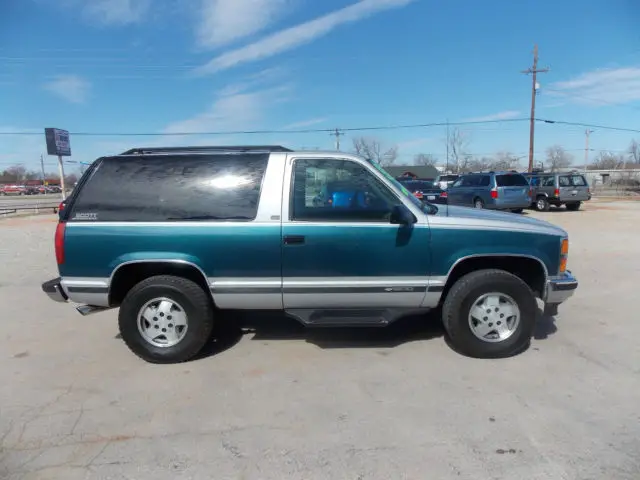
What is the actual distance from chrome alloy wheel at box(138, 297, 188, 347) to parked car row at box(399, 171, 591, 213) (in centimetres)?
1085

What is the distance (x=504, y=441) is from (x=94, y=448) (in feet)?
8.55

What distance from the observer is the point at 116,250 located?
3.74 metres

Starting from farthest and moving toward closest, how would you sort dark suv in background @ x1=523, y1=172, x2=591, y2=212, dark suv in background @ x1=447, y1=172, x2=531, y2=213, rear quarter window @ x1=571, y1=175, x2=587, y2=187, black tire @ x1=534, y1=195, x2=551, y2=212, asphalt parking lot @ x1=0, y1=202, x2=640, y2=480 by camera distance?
black tire @ x1=534, y1=195, x2=551, y2=212 → rear quarter window @ x1=571, y1=175, x2=587, y2=187 → dark suv in background @ x1=523, y1=172, x2=591, y2=212 → dark suv in background @ x1=447, y1=172, x2=531, y2=213 → asphalt parking lot @ x1=0, y1=202, x2=640, y2=480

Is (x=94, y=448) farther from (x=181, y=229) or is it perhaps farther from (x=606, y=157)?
(x=606, y=157)

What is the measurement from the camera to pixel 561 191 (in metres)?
19.6

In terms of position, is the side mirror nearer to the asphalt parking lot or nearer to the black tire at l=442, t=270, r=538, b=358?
the black tire at l=442, t=270, r=538, b=358

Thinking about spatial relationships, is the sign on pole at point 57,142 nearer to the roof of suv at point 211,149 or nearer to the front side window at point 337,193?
the roof of suv at point 211,149

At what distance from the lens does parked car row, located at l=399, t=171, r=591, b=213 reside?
16859 mm

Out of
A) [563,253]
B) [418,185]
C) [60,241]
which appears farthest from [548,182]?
[60,241]

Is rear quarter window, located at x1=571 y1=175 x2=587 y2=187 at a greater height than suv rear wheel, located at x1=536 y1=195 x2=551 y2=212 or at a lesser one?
greater

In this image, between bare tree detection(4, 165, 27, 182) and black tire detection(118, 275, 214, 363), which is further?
bare tree detection(4, 165, 27, 182)

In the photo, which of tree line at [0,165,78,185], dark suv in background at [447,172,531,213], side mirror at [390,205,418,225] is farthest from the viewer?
tree line at [0,165,78,185]

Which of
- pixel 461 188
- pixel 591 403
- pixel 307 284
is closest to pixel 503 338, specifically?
pixel 591 403

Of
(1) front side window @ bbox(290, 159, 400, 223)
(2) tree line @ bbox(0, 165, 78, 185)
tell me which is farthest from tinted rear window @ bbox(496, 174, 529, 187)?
(2) tree line @ bbox(0, 165, 78, 185)
